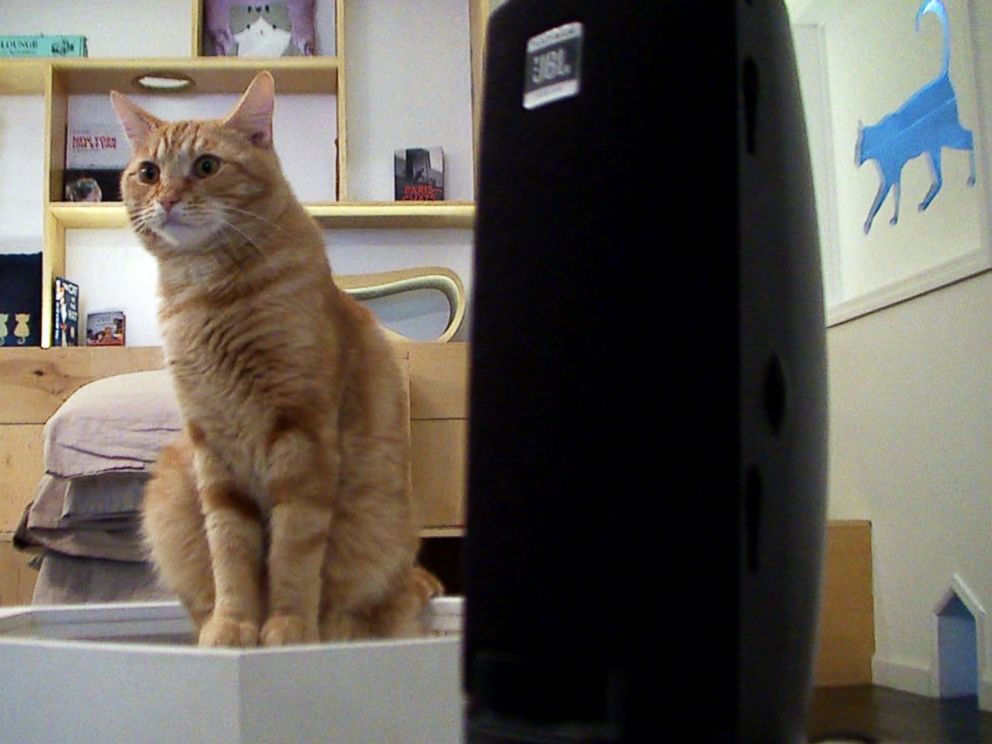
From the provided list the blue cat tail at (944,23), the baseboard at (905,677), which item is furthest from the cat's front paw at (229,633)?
the blue cat tail at (944,23)

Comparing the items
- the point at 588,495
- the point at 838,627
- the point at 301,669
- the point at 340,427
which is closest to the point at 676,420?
the point at 588,495

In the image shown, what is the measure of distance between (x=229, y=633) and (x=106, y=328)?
89.8 inches

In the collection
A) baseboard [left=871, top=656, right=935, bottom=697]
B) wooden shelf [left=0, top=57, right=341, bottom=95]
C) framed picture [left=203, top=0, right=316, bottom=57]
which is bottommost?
baseboard [left=871, top=656, right=935, bottom=697]

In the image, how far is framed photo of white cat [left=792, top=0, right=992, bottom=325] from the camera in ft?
6.31

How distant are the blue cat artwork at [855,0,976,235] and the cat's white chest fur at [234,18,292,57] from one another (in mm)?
1693

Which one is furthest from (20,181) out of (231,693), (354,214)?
(231,693)

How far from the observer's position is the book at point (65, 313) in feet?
8.84

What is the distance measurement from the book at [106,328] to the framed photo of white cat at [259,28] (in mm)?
847

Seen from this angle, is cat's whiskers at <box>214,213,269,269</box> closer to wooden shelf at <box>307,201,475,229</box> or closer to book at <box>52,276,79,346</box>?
wooden shelf at <box>307,201,475,229</box>

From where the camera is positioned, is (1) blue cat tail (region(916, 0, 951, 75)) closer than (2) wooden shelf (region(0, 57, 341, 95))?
Yes

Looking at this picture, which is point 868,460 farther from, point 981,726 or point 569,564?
point 569,564

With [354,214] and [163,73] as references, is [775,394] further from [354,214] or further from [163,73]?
[163,73]

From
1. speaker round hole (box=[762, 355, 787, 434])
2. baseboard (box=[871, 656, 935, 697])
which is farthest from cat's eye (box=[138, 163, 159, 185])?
baseboard (box=[871, 656, 935, 697])

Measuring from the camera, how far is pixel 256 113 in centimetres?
Answer: 90
